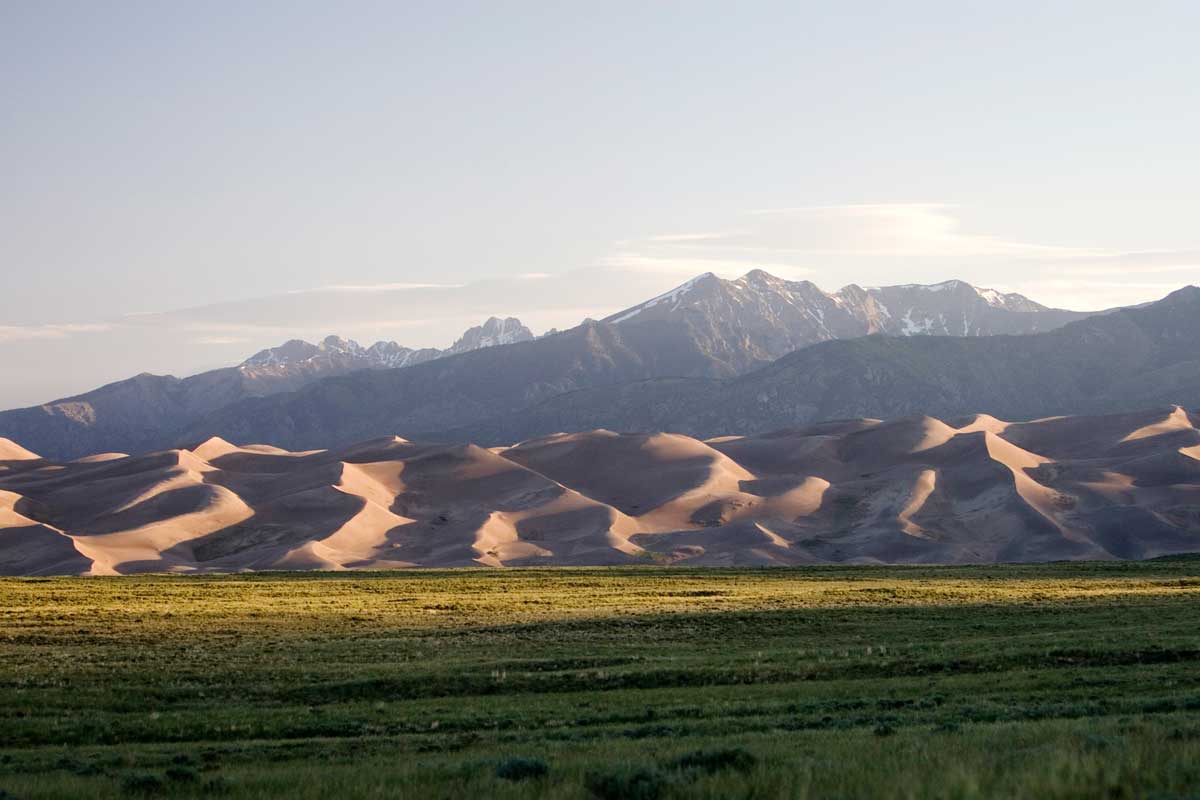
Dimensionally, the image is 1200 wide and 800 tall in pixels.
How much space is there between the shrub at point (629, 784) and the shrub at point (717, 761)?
2.97ft

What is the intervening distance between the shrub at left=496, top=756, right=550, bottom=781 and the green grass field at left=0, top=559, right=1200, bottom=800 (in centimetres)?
5

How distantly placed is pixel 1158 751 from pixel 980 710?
1120 cm

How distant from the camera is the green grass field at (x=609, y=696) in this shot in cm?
1539

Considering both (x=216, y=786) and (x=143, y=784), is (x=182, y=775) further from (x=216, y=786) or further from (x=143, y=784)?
(x=216, y=786)

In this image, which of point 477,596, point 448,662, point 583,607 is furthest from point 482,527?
point 448,662

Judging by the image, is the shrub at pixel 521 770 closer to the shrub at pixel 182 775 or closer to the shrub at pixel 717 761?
the shrub at pixel 717 761

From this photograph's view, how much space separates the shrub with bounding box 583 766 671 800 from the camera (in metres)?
14.3

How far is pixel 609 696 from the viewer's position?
107ft

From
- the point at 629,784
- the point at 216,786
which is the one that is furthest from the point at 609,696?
the point at 629,784

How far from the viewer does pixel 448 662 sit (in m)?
41.3

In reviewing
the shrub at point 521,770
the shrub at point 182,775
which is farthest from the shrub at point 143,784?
the shrub at point 521,770

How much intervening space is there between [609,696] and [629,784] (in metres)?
18.5

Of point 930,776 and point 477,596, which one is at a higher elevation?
point 930,776

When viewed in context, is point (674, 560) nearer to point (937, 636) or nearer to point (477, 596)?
point (477, 596)
